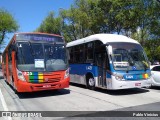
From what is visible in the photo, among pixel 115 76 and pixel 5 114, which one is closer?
pixel 5 114

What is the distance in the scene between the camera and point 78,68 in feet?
51.8

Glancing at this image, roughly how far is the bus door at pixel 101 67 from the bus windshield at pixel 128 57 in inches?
29.9

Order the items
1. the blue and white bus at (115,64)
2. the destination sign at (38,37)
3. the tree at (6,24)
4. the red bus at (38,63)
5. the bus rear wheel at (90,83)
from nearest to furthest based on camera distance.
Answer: the red bus at (38,63), the blue and white bus at (115,64), the destination sign at (38,37), the bus rear wheel at (90,83), the tree at (6,24)

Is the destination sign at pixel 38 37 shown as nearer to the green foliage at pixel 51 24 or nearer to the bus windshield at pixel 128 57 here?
the bus windshield at pixel 128 57

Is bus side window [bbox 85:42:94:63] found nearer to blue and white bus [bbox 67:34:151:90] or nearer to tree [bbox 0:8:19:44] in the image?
blue and white bus [bbox 67:34:151:90]

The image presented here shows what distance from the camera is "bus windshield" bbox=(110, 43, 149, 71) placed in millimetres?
11953

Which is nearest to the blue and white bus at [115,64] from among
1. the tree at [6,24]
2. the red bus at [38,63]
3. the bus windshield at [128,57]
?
the bus windshield at [128,57]

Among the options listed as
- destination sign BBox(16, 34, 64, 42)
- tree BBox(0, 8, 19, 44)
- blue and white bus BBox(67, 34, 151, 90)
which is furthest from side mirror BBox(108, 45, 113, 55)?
tree BBox(0, 8, 19, 44)

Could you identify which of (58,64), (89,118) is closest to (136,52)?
(58,64)

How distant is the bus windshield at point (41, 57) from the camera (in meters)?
11.6

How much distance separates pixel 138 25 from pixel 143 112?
19306 mm

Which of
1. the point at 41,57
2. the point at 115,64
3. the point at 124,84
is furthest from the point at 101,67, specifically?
the point at 41,57

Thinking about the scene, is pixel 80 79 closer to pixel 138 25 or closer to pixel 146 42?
pixel 138 25

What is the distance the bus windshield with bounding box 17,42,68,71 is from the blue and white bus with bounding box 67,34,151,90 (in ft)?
6.12
